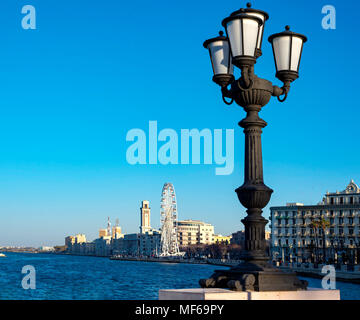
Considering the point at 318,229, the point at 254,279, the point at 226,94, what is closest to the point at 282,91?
the point at 226,94

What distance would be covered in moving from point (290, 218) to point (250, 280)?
121m

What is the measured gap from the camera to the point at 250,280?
245 inches

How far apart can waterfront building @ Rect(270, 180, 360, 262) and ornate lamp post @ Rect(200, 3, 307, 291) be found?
108 metres

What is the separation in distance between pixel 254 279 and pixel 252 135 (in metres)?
1.87

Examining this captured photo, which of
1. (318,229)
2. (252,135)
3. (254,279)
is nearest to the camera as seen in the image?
(254,279)

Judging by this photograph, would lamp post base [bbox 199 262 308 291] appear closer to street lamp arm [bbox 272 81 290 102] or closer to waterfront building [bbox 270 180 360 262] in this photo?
street lamp arm [bbox 272 81 290 102]

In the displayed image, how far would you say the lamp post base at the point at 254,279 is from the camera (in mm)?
6207

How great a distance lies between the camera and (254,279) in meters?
6.25

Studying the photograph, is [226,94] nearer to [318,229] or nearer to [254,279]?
[254,279]

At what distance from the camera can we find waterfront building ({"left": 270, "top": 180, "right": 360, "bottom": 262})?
11450cm
